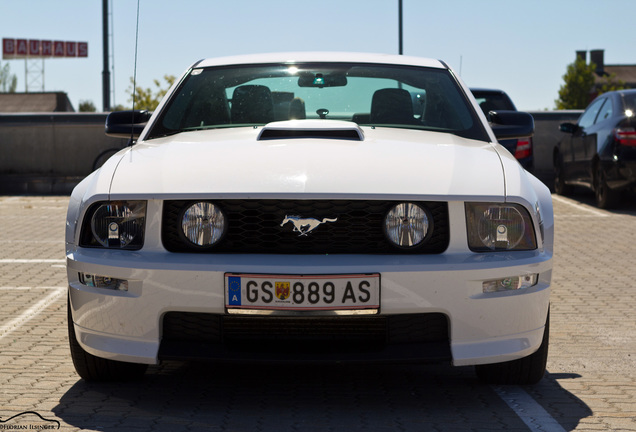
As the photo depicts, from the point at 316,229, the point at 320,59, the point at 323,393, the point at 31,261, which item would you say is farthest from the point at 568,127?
the point at 316,229

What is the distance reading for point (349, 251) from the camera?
157 inches

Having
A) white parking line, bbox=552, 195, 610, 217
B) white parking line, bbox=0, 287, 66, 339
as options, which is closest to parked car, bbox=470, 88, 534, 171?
white parking line, bbox=552, 195, 610, 217

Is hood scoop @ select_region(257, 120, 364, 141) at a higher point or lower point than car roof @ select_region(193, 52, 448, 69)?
lower

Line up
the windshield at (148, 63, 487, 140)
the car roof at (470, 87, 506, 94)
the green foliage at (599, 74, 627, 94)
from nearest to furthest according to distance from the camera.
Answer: the windshield at (148, 63, 487, 140) → the car roof at (470, 87, 506, 94) → the green foliage at (599, 74, 627, 94)

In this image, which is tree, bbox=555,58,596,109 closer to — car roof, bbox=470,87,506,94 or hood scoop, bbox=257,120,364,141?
car roof, bbox=470,87,506,94

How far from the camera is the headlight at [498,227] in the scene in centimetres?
405

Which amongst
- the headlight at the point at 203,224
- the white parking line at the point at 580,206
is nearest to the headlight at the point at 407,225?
the headlight at the point at 203,224

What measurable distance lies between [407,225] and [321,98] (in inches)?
64.5

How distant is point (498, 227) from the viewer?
161 inches

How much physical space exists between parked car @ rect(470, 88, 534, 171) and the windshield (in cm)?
805

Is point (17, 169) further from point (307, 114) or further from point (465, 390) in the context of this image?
point (465, 390)

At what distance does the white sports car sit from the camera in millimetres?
3883

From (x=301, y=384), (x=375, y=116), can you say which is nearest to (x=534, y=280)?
(x=301, y=384)

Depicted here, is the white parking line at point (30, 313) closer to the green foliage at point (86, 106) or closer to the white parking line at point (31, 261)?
the white parking line at point (31, 261)
